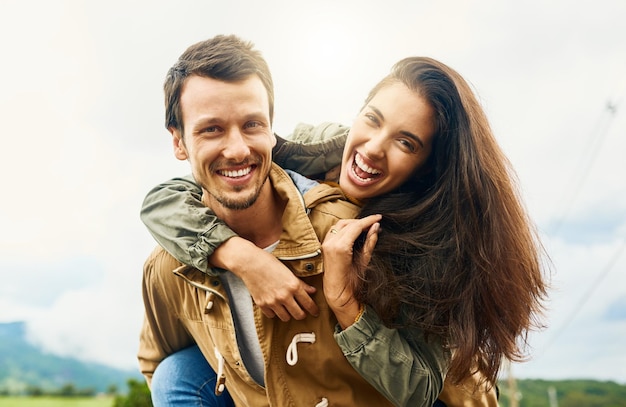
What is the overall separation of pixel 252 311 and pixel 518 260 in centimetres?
102

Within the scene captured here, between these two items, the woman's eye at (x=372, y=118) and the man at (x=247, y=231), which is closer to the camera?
the man at (x=247, y=231)

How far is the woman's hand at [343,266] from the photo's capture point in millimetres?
2232

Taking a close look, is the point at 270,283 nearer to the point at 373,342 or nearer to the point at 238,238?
the point at 238,238

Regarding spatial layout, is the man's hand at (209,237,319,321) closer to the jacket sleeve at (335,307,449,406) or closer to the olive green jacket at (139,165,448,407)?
the olive green jacket at (139,165,448,407)

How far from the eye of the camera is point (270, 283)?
2.27 metres

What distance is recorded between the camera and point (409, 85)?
8.17ft

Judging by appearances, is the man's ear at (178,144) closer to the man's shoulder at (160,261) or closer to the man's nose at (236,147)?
the man's nose at (236,147)

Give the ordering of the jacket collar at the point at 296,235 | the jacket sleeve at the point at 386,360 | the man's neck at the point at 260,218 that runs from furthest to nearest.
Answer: the man's neck at the point at 260,218
the jacket collar at the point at 296,235
the jacket sleeve at the point at 386,360

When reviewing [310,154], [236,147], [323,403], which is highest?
[236,147]

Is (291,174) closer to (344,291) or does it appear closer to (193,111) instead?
(193,111)

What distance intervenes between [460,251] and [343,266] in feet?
1.43

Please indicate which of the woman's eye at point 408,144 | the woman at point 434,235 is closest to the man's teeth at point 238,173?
the woman at point 434,235

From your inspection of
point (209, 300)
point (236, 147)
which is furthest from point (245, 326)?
point (236, 147)

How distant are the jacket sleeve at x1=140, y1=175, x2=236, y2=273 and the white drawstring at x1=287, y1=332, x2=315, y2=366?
16.0 inches
